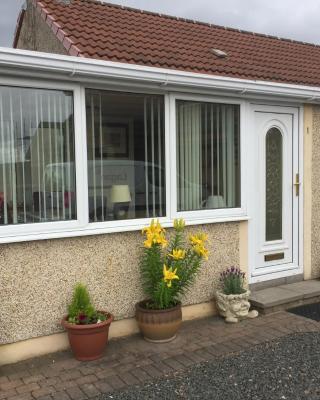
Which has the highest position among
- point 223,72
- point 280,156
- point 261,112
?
point 223,72

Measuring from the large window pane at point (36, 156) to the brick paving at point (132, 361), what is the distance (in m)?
1.33

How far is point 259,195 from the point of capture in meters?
5.77

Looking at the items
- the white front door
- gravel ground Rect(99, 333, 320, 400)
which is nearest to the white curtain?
the white front door

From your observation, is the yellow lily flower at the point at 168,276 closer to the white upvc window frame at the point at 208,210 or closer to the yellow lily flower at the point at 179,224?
the yellow lily flower at the point at 179,224

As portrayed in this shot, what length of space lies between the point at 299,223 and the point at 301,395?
10.1ft

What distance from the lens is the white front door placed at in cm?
571

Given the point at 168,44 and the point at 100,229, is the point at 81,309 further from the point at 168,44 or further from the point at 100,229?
the point at 168,44

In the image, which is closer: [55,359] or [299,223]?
[55,359]

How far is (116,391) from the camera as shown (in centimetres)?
356

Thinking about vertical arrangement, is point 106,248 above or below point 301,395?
above

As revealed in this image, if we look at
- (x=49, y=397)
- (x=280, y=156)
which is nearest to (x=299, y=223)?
(x=280, y=156)

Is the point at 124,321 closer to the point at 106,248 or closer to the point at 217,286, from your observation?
the point at 106,248

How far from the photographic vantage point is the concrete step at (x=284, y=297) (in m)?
5.28

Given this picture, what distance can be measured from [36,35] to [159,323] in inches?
199
